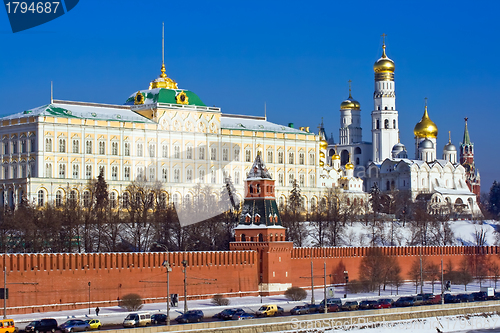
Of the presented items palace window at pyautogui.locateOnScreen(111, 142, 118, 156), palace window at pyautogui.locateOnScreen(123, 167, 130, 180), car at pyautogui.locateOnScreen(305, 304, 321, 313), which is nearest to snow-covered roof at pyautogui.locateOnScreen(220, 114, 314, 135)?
palace window at pyautogui.locateOnScreen(123, 167, 130, 180)

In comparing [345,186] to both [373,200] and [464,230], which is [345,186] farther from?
[464,230]

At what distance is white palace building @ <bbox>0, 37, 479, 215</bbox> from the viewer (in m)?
92.7

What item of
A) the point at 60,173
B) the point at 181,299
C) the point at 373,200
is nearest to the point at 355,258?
the point at 181,299

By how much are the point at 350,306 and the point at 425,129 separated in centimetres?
8832

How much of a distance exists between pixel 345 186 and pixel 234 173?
2481 centimetres

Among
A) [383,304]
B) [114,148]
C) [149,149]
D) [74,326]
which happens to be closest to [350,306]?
[383,304]

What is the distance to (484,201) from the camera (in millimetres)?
153625

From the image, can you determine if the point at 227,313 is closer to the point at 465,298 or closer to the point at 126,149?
the point at 465,298

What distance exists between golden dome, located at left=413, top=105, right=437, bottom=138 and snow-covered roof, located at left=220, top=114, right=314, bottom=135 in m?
36.3

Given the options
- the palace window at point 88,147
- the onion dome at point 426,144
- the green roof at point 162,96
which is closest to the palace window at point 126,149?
the palace window at point 88,147

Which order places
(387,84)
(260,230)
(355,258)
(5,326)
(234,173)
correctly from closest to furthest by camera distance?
(5,326), (260,230), (355,258), (234,173), (387,84)

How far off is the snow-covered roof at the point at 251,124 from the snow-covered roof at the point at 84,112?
987cm

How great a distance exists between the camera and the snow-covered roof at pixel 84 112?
94.9 meters

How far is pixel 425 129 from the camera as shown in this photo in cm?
14625
